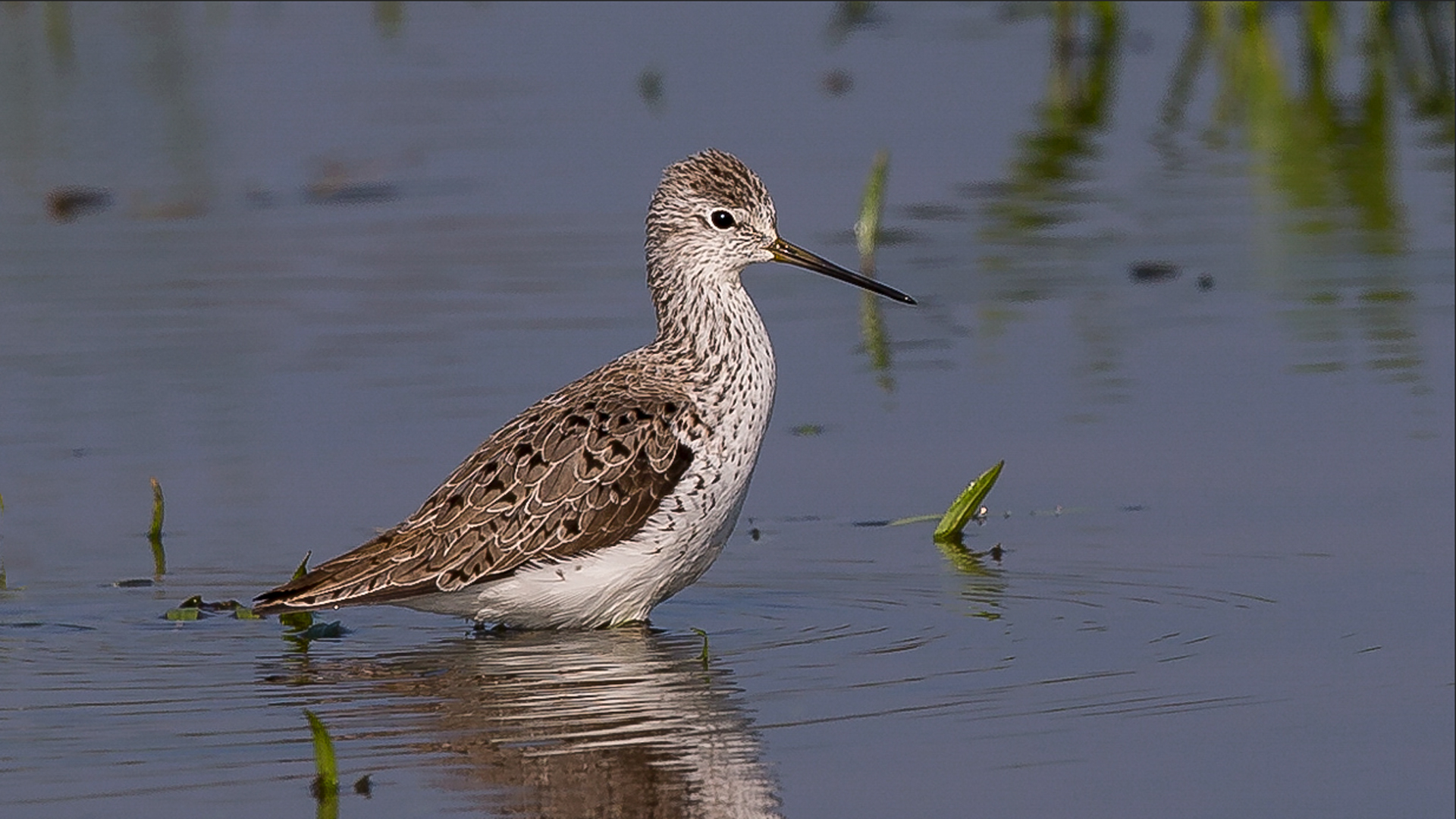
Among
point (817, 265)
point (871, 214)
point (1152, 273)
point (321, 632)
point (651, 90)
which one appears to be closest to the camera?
point (321, 632)

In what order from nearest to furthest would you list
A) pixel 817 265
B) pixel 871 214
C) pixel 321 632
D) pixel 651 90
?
pixel 321 632, pixel 817 265, pixel 871 214, pixel 651 90

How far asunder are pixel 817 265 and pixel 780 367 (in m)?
2.39

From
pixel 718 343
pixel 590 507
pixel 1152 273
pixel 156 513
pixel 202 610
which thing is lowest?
pixel 1152 273

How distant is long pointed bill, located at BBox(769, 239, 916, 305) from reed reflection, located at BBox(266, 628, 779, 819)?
1681 mm

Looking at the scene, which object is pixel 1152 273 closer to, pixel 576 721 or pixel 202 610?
pixel 202 610

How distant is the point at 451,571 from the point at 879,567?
5.50ft

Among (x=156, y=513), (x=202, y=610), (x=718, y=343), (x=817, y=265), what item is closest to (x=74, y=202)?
(x=156, y=513)

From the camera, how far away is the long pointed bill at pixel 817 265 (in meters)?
10.2

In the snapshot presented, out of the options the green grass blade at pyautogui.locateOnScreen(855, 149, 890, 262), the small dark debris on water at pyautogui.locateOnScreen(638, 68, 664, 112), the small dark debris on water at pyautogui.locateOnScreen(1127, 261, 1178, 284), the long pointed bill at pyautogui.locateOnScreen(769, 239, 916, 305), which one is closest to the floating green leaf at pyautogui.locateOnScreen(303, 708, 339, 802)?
the long pointed bill at pyautogui.locateOnScreen(769, 239, 916, 305)

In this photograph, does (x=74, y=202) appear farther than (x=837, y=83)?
No

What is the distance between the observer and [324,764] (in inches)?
279

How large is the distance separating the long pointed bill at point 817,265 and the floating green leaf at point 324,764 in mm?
3589

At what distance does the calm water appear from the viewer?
795cm

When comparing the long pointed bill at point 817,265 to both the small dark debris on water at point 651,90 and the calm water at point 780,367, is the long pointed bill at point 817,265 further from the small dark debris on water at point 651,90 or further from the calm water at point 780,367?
the small dark debris on water at point 651,90
